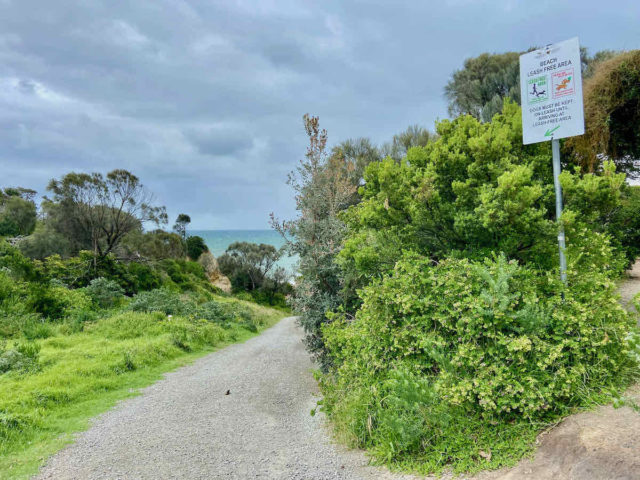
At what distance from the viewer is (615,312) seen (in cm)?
388

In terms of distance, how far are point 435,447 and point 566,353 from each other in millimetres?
1454

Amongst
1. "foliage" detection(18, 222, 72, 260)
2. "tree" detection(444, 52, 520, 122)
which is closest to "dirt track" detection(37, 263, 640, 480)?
"tree" detection(444, 52, 520, 122)

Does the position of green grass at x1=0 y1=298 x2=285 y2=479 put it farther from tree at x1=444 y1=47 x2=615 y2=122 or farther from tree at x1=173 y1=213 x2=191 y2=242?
tree at x1=173 y1=213 x2=191 y2=242

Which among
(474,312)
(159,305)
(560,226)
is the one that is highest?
(560,226)

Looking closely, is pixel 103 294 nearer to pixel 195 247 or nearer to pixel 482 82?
pixel 482 82

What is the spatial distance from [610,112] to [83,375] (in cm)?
1101

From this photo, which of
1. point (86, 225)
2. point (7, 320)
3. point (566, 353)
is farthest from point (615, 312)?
point (86, 225)

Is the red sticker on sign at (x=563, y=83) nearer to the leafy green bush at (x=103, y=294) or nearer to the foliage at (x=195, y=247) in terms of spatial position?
the leafy green bush at (x=103, y=294)

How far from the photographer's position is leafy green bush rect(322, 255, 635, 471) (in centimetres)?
352

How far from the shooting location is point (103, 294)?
14414 mm

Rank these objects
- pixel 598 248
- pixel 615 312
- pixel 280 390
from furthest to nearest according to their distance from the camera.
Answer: pixel 280 390 → pixel 598 248 → pixel 615 312

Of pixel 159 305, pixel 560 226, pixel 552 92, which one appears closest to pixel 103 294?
pixel 159 305

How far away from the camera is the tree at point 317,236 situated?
688cm

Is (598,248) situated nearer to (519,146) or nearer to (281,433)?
(519,146)
